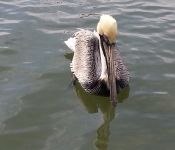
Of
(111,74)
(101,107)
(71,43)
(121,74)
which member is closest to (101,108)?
(101,107)

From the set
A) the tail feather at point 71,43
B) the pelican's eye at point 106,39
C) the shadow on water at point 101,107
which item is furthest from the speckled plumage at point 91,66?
the pelican's eye at point 106,39

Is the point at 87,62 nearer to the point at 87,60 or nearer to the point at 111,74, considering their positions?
the point at 87,60

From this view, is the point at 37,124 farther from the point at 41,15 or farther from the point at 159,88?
the point at 41,15

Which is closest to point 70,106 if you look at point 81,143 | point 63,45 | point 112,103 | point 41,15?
point 112,103

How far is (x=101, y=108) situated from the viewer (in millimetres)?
8023

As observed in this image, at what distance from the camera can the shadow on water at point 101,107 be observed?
704 centimetres

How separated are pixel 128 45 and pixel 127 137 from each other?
3322mm

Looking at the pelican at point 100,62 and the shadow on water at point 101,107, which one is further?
the pelican at point 100,62

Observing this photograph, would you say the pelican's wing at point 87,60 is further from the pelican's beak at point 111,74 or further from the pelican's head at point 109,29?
the pelican's head at point 109,29

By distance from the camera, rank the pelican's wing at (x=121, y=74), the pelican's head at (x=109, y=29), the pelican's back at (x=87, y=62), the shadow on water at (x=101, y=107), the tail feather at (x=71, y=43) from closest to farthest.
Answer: the shadow on water at (x=101, y=107) < the pelican's head at (x=109, y=29) < the pelican's wing at (x=121, y=74) < the pelican's back at (x=87, y=62) < the tail feather at (x=71, y=43)

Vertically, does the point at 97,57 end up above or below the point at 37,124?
above

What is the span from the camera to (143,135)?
7086 mm

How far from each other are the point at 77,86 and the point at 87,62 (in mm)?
451

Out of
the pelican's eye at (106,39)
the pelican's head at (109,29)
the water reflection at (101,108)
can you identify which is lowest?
the water reflection at (101,108)
